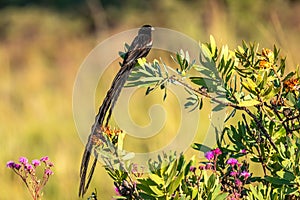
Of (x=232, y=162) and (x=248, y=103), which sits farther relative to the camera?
(x=232, y=162)

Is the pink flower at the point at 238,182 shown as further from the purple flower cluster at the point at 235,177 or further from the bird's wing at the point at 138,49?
the bird's wing at the point at 138,49

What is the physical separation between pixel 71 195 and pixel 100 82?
11.7 feet

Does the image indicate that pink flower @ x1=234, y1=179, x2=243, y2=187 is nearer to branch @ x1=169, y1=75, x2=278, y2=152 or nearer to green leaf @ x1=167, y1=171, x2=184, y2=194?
branch @ x1=169, y1=75, x2=278, y2=152

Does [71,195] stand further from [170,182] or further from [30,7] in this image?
[30,7]

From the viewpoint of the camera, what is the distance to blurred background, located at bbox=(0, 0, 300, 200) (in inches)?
114

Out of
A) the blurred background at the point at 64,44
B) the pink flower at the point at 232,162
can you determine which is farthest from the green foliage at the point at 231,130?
the blurred background at the point at 64,44

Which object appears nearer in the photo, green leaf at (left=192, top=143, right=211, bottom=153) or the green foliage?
the green foliage

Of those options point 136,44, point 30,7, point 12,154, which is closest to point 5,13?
point 30,7

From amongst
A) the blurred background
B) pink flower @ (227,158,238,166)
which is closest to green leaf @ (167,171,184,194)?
pink flower @ (227,158,238,166)

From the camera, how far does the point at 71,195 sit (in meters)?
2.54

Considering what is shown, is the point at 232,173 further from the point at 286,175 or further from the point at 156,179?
the point at 156,179

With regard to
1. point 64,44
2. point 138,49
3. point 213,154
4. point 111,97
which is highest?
point 64,44

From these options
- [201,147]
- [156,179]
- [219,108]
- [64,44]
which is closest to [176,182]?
[156,179]

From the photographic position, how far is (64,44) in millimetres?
14398
